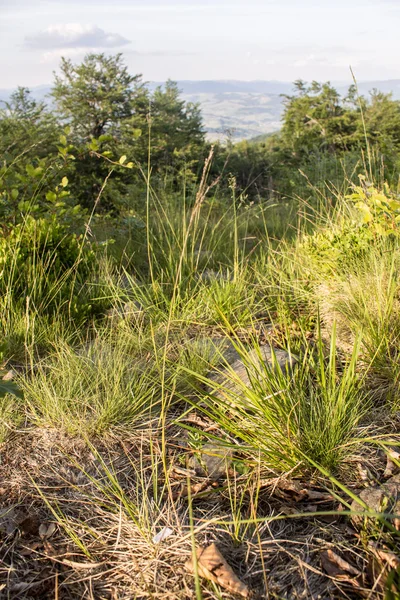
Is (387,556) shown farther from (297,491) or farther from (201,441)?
(201,441)

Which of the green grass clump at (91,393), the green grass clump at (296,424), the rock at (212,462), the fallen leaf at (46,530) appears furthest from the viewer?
the green grass clump at (91,393)

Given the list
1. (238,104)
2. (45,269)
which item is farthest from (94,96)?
(238,104)

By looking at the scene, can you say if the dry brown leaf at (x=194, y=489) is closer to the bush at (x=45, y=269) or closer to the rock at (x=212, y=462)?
the rock at (x=212, y=462)

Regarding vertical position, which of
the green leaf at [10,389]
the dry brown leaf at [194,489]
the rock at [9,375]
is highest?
the green leaf at [10,389]

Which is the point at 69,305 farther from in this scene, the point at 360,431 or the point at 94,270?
the point at 360,431

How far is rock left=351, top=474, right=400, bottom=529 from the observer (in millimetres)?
1603

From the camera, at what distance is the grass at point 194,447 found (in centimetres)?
155

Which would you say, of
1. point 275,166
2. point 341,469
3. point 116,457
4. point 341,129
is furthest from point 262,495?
point 341,129

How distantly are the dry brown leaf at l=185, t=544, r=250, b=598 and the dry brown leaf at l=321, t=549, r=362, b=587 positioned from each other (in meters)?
0.27

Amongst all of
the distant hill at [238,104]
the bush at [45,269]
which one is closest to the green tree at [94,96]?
the distant hill at [238,104]

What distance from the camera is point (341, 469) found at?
1868 mm

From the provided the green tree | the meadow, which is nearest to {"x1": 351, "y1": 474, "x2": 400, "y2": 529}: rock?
the meadow

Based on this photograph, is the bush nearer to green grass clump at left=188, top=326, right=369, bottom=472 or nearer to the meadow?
the meadow

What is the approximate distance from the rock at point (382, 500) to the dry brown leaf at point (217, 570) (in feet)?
1.47
